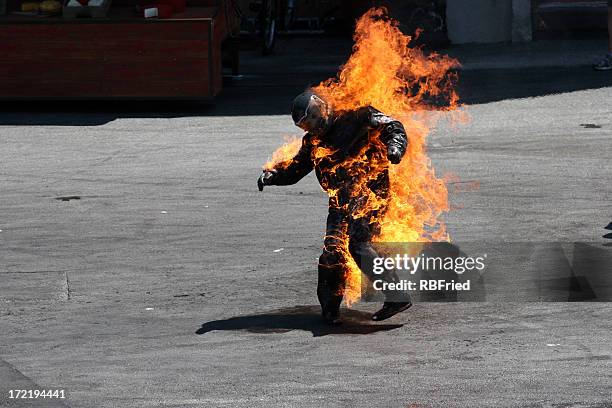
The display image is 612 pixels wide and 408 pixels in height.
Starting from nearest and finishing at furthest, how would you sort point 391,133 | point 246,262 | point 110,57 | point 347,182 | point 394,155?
point 394,155, point 391,133, point 347,182, point 246,262, point 110,57

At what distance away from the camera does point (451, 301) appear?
10273mm

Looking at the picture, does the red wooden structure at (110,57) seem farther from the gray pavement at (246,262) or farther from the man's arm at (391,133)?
the man's arm at (391,133)

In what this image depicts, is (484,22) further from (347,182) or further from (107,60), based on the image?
(347,182)

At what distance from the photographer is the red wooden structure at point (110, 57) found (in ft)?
63.3

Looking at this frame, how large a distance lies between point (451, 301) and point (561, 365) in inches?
69.9

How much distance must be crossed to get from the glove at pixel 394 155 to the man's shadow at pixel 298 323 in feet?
4.07

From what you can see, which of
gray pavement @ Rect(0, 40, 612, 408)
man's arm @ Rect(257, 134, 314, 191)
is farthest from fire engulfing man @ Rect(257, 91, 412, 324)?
gray pavement @ Rect(0, 40, 612, 408)

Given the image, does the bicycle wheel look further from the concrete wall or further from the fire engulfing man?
the fire engulfing man

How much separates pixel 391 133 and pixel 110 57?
10.6 m

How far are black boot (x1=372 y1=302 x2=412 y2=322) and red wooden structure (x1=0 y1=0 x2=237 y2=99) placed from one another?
10.1 metres

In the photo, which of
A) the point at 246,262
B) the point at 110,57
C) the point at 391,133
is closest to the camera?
the point at 391,133

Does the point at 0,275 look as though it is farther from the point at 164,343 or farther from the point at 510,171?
the point at 510,171

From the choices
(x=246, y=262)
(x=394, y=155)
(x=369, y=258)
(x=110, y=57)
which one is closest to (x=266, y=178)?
(x=369, y=258)

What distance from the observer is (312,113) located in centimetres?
969
